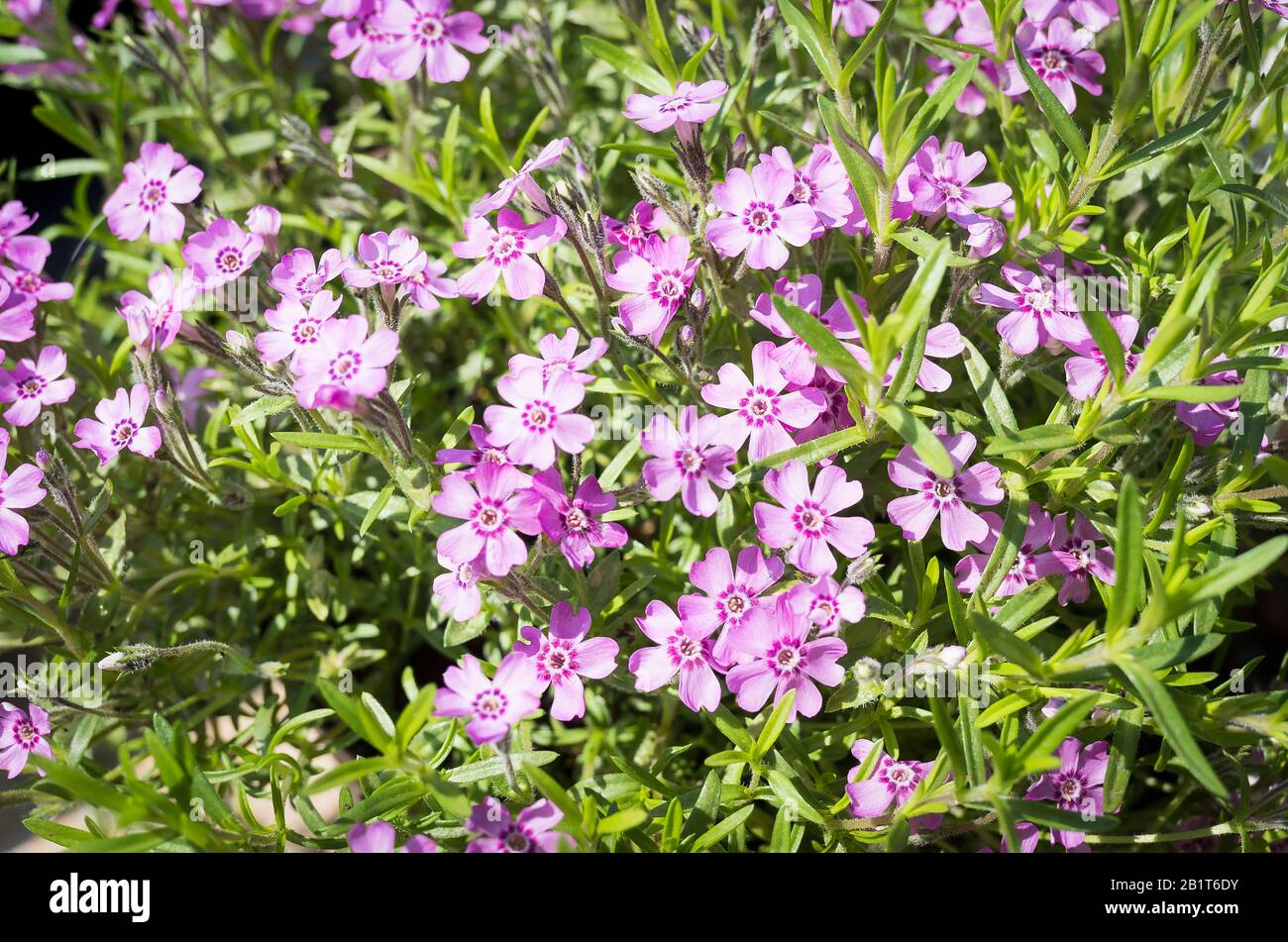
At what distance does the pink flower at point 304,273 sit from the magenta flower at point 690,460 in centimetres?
71

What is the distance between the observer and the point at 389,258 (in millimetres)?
2018

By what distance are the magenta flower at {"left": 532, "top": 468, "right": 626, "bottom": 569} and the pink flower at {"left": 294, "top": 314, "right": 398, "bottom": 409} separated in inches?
13.2

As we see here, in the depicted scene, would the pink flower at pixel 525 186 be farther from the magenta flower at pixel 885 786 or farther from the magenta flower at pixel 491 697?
the magenta flower at pixel 885 786

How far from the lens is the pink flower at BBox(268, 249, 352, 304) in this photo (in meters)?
1.95

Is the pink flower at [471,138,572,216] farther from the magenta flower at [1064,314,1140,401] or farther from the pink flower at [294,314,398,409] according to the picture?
the magenta flower at [1064,314,1140,401]

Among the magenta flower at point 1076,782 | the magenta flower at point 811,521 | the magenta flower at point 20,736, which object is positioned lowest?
the magenta flower at point 1076,782

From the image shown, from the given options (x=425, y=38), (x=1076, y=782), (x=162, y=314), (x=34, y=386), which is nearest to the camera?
(x=1076, y=782)

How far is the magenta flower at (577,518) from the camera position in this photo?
5.94ft

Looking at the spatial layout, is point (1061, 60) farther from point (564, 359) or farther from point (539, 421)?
point (539, 421)

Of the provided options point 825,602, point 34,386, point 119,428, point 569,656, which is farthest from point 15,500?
point 825,602

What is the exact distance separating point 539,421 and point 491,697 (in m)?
0.50

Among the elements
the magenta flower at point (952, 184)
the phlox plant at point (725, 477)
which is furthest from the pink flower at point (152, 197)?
the magenta flower at point (952, 184)

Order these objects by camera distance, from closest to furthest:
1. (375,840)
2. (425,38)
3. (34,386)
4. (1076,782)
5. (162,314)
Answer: (375,840)
(1076,782)
(162,314)
(34,386)
(425,38)
